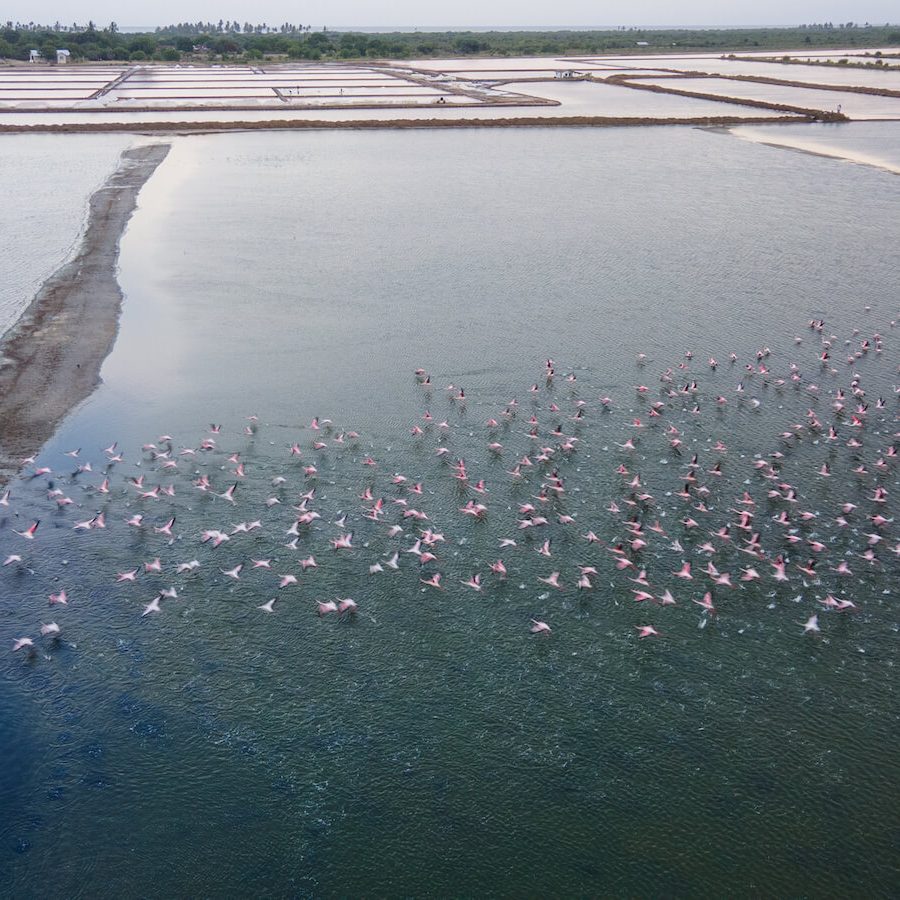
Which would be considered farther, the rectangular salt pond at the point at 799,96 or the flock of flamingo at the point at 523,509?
the rectangular salt pond at the point at 799,96

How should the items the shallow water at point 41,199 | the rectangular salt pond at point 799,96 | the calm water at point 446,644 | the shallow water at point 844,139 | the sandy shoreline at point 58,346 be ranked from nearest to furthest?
the calm water at point 446,644 → the sandy shoreline at point 58,346 → the shallow water at point 41,199 → the shallow water at point 844,139 → the rectangular salt pond at point 799,96

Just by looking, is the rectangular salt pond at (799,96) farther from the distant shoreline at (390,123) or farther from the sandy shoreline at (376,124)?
the distant shoreline at (390,123)

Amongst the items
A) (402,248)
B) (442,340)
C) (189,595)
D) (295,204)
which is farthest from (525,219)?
(189,595)

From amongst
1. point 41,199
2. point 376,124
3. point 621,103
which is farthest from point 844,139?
point 41,199

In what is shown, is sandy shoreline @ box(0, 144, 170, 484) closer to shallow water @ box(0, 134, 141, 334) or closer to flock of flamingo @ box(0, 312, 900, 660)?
shallow water @ box(0, 134, 141, 334)

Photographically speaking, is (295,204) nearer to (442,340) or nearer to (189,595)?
(442,340)

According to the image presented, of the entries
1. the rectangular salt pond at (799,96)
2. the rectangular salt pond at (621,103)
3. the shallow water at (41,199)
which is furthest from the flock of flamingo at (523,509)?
the rectangular salt pond at (799,96)
